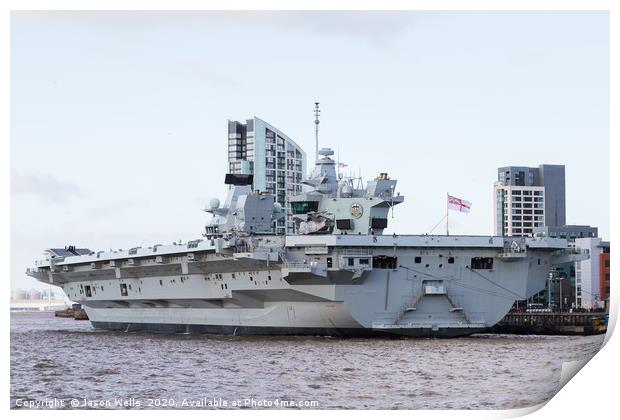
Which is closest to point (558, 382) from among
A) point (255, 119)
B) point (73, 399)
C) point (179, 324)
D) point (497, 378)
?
point (497, 378)

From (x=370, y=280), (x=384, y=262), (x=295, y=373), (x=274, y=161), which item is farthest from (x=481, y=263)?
(x=274, y=161)

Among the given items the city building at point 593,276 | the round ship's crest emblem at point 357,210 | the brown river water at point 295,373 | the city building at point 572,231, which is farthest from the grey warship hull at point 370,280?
the city building at point 572,231

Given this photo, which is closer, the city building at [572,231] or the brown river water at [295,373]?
the brown river water at [295,373]

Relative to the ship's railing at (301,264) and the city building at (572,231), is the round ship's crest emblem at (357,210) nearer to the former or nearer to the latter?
the ship's railing at (301,264)

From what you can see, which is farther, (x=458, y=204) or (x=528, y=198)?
(x=528, y=198)

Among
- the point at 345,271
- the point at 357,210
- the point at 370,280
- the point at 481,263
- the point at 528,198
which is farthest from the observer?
the point at 528,198

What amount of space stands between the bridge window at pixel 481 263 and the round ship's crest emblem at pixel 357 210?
13.9 feet

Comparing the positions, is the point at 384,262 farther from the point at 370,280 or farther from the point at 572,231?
the point at 572,231

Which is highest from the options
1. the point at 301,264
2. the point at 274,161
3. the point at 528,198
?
the point at 274,161

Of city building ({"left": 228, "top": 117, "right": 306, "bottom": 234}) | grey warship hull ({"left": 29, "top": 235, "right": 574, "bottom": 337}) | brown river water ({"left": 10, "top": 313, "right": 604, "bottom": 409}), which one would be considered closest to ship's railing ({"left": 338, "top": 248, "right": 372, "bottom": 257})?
grey warship hull ({"left": 29, "top": 235, "right": 574, "bottom": 337})

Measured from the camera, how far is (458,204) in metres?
36.3

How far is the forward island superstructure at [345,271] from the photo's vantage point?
35312mm

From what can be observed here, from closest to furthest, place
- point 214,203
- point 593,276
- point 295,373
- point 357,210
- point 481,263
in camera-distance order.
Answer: point 295,373 → point 481,263 → point 357,210 → point 214,203 → point 593,276

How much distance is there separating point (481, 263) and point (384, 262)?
3.10m
